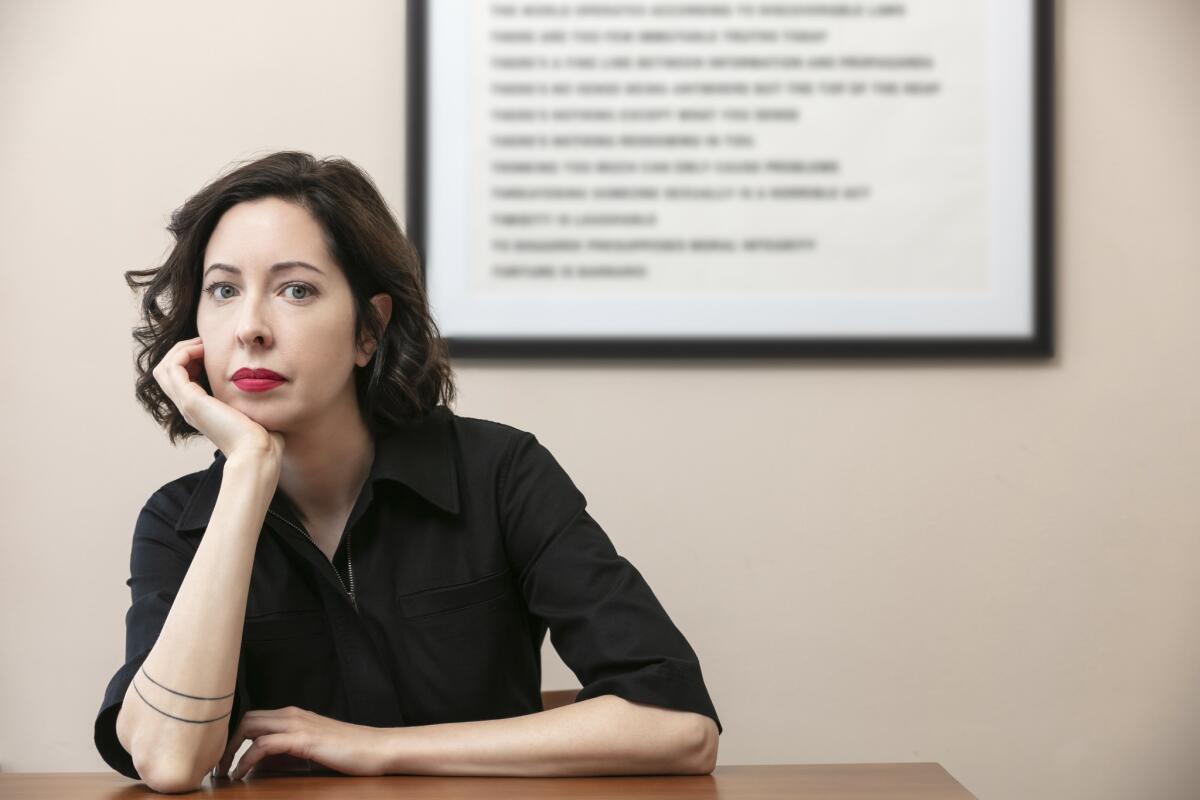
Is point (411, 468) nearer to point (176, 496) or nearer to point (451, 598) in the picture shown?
point (451, 598)

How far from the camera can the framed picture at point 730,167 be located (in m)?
1.98

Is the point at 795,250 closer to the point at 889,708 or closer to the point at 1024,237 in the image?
the point at 1024,237

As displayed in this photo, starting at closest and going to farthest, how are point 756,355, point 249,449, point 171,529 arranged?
point 249,449, point 171,529, point 756,355

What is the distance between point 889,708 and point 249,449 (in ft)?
4.04

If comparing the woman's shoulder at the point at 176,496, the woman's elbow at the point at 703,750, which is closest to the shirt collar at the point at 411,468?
the woman's shoulder at the point at 176,496

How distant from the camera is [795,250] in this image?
6.53 feet

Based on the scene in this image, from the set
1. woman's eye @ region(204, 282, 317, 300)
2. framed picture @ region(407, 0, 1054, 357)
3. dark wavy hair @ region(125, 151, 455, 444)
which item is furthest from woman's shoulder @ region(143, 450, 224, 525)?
framed picture @ region(407, 0, 1054, 357)

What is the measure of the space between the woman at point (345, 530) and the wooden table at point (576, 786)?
0.20ft

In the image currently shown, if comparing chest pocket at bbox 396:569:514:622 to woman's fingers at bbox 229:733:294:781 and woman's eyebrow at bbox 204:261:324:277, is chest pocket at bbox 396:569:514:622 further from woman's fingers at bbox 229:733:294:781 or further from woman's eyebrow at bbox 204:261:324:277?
woman's eyebrow at bbox 204:261:324:277

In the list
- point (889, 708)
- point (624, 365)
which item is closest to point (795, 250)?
point (624, 365)

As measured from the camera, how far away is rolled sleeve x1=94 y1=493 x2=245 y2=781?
1.25m

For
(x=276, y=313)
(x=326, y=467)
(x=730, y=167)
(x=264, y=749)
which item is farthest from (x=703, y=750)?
(x=730, y=167)

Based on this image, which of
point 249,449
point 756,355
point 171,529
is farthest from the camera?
point 756,355

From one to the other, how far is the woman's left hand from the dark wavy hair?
43 cm
